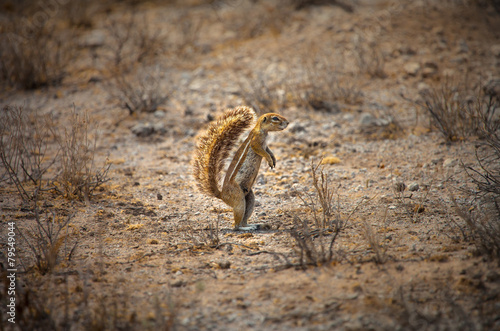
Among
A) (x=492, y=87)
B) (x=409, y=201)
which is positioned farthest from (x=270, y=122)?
(x=492, y=87)

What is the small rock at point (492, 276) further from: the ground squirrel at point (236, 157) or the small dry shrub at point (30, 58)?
the small dry shrub at point (30, 58)

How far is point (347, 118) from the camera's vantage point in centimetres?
801

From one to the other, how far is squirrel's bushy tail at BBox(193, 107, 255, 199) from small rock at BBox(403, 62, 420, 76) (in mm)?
5670

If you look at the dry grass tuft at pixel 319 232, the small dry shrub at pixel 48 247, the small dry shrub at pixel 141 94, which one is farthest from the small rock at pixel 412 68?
the small dry shrub at pixel 48 247

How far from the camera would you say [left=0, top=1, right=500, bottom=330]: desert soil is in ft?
11.1

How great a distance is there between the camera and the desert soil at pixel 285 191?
3381mm

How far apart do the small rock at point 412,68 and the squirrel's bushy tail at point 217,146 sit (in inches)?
223

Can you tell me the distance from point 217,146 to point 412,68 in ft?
20.1

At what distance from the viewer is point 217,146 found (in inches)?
195

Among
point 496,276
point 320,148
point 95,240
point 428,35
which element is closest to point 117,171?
point 95,240

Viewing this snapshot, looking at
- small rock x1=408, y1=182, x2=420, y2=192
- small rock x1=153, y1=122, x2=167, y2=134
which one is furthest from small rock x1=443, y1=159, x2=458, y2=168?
small rock x1=153, y1=122, x2=167, y2=134

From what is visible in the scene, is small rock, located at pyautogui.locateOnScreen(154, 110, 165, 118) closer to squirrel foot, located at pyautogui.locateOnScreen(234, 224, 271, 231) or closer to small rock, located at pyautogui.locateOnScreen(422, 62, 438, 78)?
squirrel foot, located at pyautogui.locateOnScreen(234, 224, 271, 231)

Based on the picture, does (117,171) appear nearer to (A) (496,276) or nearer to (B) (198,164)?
(B) (198,164)

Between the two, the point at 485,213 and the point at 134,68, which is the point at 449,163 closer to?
the point at 485,213
